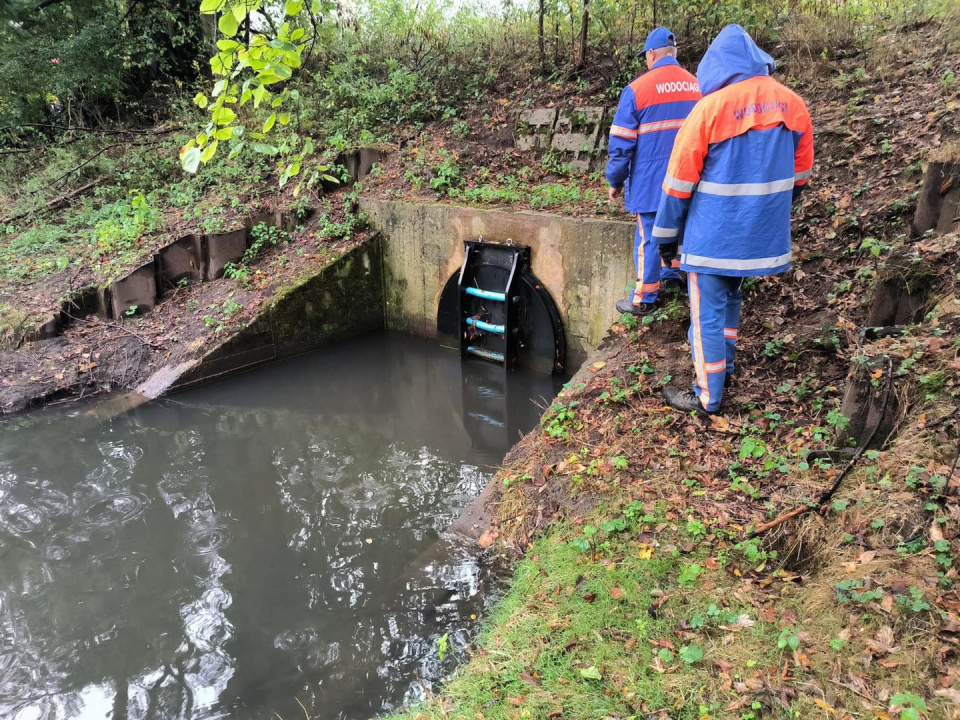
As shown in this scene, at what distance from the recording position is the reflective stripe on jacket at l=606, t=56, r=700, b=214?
15.0 ft

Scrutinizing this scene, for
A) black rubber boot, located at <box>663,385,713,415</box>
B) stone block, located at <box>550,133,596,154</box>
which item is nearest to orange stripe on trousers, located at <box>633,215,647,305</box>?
black rubber boot, located at <box>663,385,713,415</box>

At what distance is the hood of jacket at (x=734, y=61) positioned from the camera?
333 cm

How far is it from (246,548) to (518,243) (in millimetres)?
4398

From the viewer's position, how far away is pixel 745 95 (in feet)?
10.8

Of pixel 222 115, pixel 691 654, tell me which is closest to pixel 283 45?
pixel 222 115

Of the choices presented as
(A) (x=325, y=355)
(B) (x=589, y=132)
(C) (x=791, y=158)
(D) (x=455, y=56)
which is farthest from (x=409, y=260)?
(C) (x=791, y=158)

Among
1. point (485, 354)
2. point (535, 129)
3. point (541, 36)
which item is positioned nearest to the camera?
point (485, 354)

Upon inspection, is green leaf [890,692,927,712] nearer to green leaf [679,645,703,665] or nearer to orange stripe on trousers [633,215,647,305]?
green leaf [679,645,703,665]

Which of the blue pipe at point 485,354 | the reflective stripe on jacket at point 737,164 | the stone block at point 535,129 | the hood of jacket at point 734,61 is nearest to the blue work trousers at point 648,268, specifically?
the reflective stripe on jacket at point 737,164

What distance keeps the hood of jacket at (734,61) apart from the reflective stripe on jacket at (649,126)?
1.08m

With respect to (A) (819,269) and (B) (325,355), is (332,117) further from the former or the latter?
(A) (819,269)

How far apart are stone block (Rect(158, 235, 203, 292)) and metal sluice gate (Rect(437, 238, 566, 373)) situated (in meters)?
3.38

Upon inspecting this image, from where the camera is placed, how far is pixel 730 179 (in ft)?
11.2

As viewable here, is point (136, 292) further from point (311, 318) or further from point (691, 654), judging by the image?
point (691, 654)
